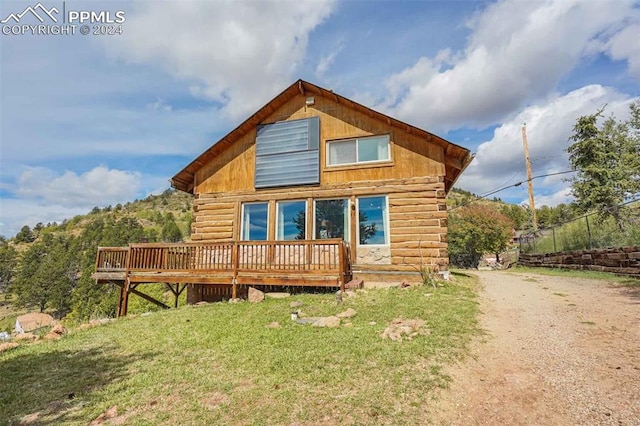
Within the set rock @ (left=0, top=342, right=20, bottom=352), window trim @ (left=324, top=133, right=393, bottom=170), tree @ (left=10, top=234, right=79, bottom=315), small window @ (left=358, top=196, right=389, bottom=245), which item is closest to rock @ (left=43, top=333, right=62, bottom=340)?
rock @ (left=0, top=342, right=20, bottom=352)

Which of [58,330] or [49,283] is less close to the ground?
[58,330]

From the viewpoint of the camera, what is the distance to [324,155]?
12.1m

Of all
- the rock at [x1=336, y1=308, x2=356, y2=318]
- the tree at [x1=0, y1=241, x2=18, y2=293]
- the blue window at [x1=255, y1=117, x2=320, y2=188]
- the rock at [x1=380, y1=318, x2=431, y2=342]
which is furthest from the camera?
the tree at [x1=0, y1=241, x2=18, y2=293]

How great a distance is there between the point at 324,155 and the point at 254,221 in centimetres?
370

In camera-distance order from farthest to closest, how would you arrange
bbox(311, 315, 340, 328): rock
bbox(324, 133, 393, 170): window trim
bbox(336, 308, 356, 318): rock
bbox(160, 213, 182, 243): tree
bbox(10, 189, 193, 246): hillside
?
bbox(10, 189, 193, 246): hillside
bbox(160, 213, 182, 243): tree
bbox(324, 133, 393, 170): window trim
bbox(336, 308, 356, 318): rock
bbox(311, 315, 340, 328): rock

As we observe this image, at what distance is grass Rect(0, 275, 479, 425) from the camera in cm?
353

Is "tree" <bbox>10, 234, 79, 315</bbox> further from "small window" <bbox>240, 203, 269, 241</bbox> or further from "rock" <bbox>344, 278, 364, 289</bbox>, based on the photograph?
"rock" <bbox>344, 278, 364, 289</bbox>

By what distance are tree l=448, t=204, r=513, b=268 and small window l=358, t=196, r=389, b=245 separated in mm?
17402

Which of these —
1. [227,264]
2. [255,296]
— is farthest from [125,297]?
[255,296]

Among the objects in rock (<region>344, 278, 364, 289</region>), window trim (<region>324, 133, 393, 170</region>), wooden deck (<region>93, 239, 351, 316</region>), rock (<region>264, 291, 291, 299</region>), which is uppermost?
window trim (<region>324, 133, 393, 170</region>)

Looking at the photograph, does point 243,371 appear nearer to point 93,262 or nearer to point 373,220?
point 373,220

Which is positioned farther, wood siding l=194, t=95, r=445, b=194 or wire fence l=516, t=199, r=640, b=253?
wire fence l=516, t=199, r=640, b=253

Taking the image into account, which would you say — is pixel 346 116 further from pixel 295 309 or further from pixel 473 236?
pixel 473 236

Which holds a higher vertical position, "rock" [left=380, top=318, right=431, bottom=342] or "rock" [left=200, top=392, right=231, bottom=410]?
"rock" [left=380, top=318, right=431, bottom=342]
